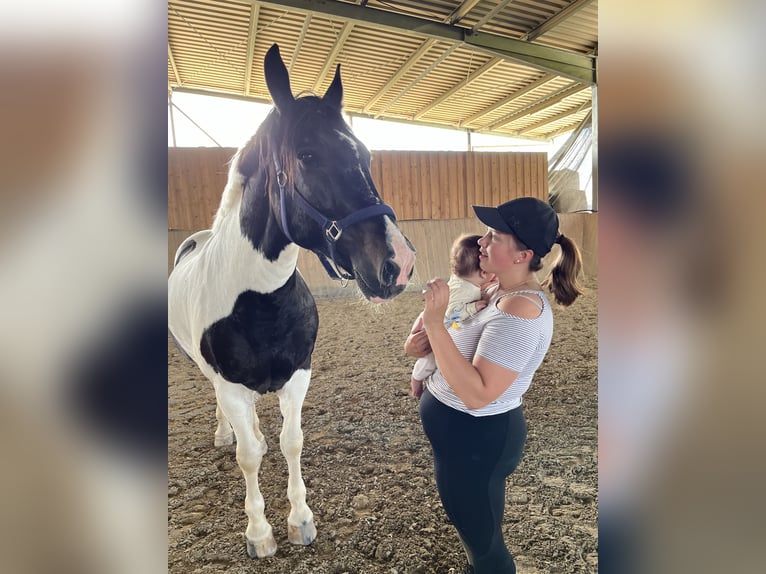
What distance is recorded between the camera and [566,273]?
0.97 m

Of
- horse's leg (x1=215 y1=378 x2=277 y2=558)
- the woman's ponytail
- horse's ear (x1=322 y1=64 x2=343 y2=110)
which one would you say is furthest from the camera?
horse's leg (x1=215 y1=378 x2=277 y2=558)

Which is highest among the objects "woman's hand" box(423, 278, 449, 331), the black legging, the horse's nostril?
the horse's nostril

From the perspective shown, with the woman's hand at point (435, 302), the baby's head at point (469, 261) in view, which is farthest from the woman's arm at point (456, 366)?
the baby's head at point (469, 261)

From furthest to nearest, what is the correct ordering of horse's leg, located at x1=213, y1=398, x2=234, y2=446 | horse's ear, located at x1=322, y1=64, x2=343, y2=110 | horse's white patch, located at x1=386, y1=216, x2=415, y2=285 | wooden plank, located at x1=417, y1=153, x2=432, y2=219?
horse's leg, located at x1=213, y1=398, x2=234, y2=446 → wooden plank, located at x1=417, y1=153, x2=432, y2=219 → horse's ear, located at x1=322, y1=64, x2=343, y2=110 → horse's white patch, located at x1=386, y1=216, x2=415, y2=285

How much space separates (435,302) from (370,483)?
3.64 feet

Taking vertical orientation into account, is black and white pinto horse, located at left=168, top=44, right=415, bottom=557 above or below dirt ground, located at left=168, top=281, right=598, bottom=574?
above

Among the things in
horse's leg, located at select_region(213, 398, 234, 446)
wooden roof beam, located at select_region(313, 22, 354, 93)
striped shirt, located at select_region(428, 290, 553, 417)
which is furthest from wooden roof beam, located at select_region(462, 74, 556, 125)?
horse's leg, located at select_region(213, 398, 234, 446)

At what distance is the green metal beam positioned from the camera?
0.97 m

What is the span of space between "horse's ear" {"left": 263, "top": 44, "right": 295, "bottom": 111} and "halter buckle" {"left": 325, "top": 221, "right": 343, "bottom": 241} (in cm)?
27

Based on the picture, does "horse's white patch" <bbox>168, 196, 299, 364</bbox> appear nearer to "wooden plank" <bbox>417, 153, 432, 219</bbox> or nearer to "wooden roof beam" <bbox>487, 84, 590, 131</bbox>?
"wooden plank" <bbox>417, 153, 432, 219</bbox>

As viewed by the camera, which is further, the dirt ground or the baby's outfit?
the dirt ground

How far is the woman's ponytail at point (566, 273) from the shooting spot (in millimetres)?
965
